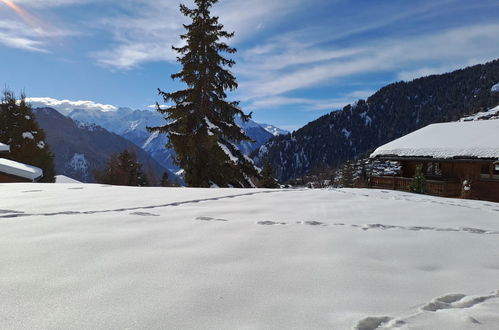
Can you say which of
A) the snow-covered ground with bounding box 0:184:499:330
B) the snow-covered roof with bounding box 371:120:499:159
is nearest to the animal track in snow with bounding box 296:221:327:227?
the snow-covered ground with bounding box 0:184:499:330

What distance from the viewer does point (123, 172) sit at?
40.7 metres

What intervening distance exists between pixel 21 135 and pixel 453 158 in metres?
39.0

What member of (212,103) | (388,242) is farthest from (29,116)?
(388,242)

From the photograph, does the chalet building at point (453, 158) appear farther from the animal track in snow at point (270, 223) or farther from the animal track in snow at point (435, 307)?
the animal track in snow at point (435, 307)

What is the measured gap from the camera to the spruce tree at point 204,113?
53.5 ft

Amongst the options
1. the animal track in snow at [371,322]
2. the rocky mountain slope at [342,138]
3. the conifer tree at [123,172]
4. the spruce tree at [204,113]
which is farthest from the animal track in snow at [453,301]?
the rocky mountain slope at [342,138]

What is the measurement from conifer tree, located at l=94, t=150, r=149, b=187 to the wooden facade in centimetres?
3238

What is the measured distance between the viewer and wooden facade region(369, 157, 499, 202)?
16.5m

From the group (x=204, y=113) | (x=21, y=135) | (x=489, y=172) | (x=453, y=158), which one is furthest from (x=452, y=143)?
(x=21, y=135)

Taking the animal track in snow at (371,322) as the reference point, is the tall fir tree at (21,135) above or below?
above

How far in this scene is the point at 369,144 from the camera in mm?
199625

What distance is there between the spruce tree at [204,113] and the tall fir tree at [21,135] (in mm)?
22356

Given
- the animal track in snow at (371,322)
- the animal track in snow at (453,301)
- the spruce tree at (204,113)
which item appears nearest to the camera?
the animal track in snow at (371,322)

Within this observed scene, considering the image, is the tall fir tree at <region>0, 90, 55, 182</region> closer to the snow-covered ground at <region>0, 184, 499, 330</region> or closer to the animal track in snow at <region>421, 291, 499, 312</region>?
the snow-covered ground at <region>0, 184, 499, 330</region>
